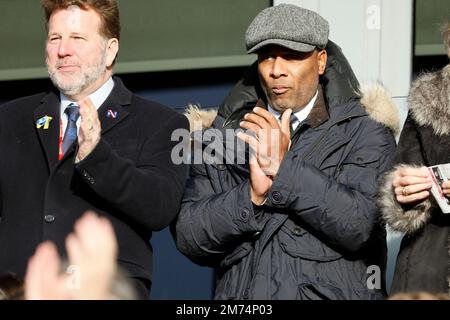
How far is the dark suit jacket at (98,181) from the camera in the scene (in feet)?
14.2

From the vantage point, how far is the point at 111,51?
4.74 m

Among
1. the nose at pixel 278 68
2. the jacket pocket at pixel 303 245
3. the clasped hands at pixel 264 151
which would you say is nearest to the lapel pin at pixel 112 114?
the clasped hands at pixel 264 151

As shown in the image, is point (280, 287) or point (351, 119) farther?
point (351, 119)

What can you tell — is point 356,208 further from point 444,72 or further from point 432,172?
point 444,72

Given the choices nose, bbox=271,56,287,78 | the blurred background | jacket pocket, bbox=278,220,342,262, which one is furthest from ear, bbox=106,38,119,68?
the blurred background

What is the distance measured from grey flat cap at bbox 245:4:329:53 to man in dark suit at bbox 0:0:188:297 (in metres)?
0.44

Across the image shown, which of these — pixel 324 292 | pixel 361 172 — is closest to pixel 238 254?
pixel 324 292

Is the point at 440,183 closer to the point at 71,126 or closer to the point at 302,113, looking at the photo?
the point at 302,113

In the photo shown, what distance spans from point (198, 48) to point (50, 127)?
1.85 metres

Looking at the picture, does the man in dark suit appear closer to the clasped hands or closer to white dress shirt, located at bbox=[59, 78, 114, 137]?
white dress shirt, located at bbox=[59, 78, 114, 137]

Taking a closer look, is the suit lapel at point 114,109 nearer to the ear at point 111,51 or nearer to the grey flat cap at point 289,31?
the ear at point 111,51
